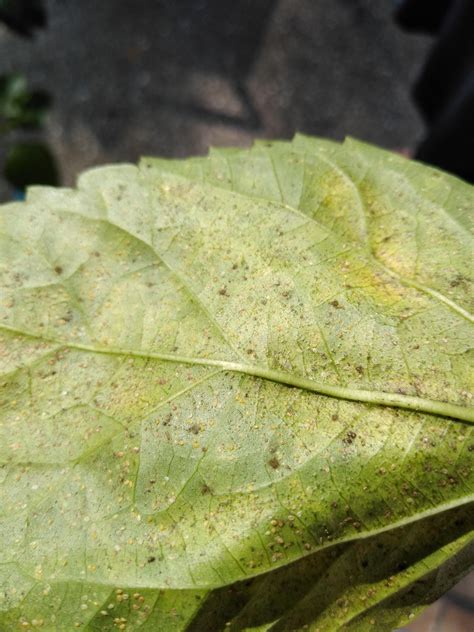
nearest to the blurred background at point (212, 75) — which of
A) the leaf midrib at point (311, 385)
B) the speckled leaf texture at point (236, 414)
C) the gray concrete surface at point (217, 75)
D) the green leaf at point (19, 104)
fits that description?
the gray concrete surface at point (217, 75)

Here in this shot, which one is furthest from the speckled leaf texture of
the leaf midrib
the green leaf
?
the green leaf

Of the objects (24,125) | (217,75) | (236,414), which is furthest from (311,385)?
(217,75)

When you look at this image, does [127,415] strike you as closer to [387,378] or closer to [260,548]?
[260,548]

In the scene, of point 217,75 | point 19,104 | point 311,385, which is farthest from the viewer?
point 217,75

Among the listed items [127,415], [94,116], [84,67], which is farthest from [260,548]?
[84,67]

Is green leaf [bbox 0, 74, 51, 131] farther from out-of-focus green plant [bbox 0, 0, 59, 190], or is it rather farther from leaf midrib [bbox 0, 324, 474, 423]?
leaf midrib [bbox 0, 324, 474, 423]

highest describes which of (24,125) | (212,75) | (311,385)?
→ (311,385)

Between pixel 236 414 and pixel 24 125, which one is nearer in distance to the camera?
pixel 236 414

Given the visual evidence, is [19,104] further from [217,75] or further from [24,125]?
[217,75]
